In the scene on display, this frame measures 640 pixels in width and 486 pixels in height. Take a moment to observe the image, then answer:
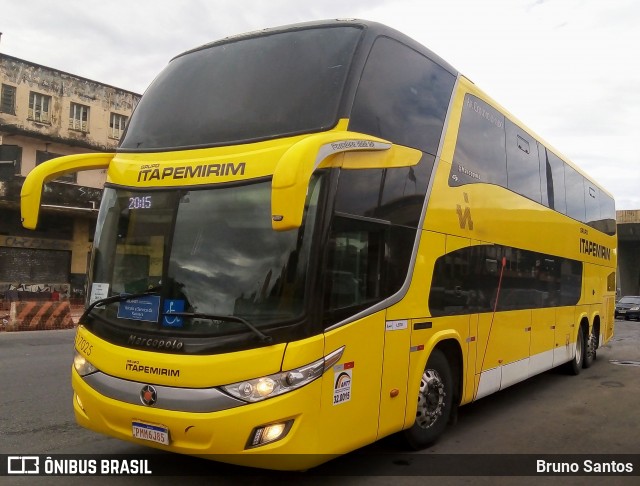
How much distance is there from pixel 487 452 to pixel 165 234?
156 inches

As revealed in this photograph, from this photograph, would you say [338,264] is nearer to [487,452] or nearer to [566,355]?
[487,452]

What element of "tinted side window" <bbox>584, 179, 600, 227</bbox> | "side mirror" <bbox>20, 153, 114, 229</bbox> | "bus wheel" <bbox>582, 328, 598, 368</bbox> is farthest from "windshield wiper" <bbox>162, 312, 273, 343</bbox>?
"bus wheel" <bbox>582, 328, 598, 368</bbox>

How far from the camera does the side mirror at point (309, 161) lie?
344cm

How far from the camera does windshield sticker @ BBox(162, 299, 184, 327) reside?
431 centimetres

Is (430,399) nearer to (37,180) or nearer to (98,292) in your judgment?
(98,292)

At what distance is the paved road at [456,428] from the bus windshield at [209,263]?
1482 millimetres

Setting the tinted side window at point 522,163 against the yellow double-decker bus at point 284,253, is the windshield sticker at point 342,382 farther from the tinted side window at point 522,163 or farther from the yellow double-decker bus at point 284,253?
the tinted side window at point 522,163

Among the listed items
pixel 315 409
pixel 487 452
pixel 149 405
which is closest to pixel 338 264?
pixel 315 409

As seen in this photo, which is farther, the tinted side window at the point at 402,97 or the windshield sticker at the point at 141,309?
the tinted side window at the point at 402,97

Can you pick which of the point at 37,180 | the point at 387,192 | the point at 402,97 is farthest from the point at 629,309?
the point at 37,180

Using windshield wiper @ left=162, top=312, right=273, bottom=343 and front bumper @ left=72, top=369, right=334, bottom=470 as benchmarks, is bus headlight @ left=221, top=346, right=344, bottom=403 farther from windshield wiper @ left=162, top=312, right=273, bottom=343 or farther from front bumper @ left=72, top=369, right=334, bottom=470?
windshield wiper @ left=162, top=312, right=273, bottom=343

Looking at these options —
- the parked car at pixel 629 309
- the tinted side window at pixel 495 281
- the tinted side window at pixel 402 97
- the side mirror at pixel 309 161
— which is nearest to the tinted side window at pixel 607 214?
the tinted side window at pixel 495 281

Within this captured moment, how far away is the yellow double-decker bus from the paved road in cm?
47

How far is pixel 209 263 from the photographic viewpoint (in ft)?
14.3
